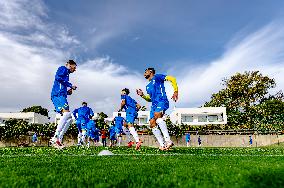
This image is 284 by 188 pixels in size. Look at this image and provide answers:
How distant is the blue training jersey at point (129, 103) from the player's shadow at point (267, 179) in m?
12.3

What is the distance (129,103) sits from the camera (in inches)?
645

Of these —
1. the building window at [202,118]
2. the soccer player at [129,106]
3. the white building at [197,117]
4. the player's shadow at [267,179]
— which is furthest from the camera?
the building window at [202,118]

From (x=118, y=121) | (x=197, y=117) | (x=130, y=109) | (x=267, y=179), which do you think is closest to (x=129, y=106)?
(x=130, y=109)

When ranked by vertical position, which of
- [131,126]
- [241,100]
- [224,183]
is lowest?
[224,183]

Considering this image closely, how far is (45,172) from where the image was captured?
162 inches

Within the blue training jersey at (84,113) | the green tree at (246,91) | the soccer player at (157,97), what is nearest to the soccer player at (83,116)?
the blue training jersey at (84,113)

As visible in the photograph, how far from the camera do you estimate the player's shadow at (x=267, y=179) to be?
3.19 m

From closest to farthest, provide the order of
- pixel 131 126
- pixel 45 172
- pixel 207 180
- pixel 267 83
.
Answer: pixel 207 180 < pixel 45 172 < pixel 131 126 < pixel 267 83

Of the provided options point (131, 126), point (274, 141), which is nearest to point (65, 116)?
point (131, 126)

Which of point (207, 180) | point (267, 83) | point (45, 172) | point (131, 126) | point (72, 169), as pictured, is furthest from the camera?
point (267, 83)

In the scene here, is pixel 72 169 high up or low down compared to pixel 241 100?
down

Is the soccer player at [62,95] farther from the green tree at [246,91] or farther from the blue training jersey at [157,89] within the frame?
the green tree at [246,91]

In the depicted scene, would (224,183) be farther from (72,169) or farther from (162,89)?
(162,89)

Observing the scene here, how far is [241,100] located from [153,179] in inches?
2610
